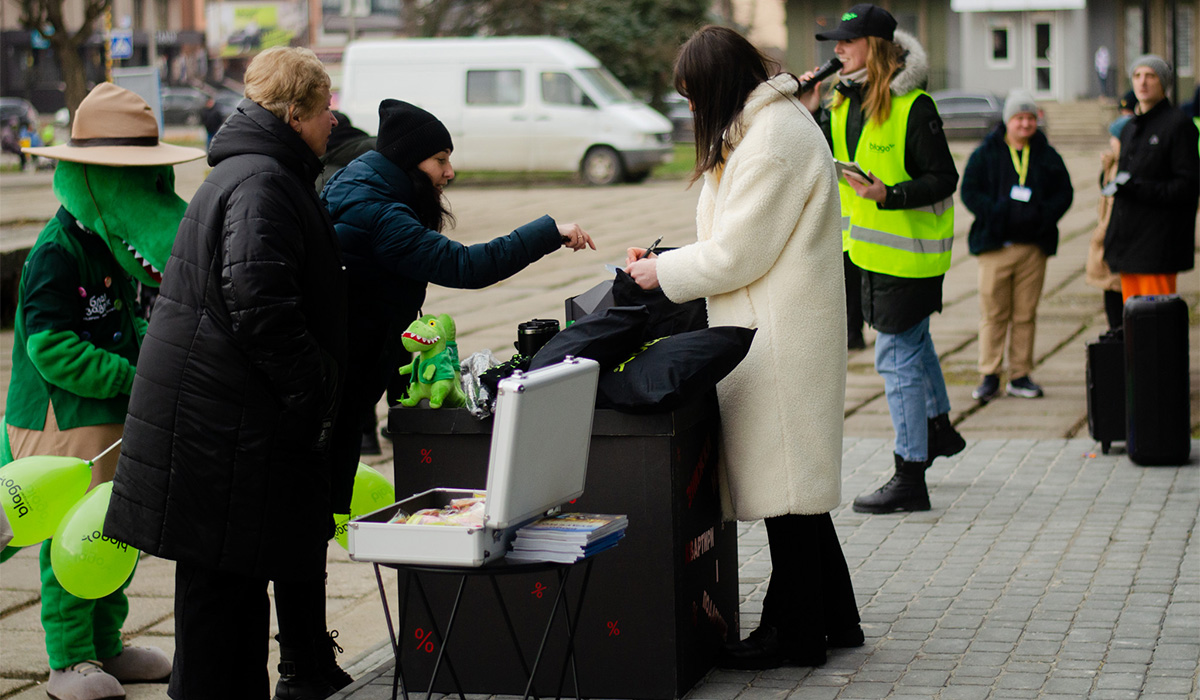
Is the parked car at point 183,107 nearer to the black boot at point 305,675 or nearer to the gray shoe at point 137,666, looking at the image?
the gray shoe at point 137,666

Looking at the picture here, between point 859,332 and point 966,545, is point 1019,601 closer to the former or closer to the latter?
point 966,545

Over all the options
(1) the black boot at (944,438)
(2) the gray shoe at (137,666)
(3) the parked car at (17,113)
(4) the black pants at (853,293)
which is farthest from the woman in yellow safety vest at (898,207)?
(3) the parked car at (17,113)

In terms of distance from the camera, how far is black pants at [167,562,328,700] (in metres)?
3.69

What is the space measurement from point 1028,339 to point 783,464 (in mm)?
5281

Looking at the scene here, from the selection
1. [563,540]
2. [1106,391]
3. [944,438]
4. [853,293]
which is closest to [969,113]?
[853,293]

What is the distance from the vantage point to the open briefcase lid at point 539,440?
319cm

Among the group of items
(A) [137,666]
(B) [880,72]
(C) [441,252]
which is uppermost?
(B) [880,72]

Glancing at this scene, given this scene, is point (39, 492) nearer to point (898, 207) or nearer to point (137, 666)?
point (137, 666)

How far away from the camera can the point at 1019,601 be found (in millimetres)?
4977

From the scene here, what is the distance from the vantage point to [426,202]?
4.27 m

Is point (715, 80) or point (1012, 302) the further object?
point (1012, 302)

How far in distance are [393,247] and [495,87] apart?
828 inches

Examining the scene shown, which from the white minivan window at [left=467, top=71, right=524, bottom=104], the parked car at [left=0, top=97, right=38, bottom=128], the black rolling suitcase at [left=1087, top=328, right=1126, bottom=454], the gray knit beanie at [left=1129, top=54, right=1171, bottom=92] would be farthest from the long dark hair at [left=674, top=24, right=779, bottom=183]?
the parked car at [left=0, top=97, right=38, bottom=128]

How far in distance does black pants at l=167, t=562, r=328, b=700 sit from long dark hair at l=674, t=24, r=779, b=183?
1623mm
